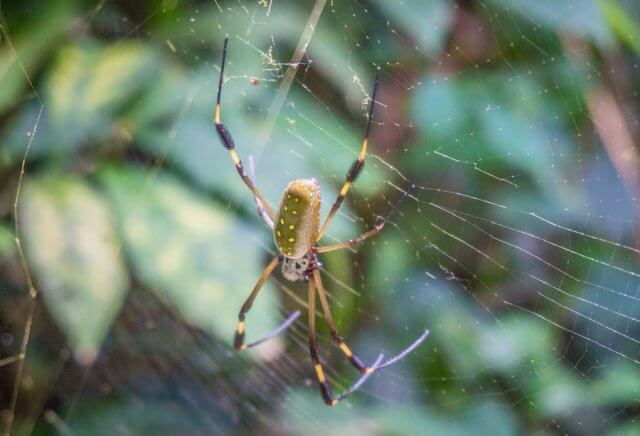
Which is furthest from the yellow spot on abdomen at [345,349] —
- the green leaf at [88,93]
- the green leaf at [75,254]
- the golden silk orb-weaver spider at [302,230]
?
the green leaf at [88,93]

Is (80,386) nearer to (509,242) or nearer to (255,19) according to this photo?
(255,19)

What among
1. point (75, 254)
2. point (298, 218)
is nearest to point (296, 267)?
point (298, 218)

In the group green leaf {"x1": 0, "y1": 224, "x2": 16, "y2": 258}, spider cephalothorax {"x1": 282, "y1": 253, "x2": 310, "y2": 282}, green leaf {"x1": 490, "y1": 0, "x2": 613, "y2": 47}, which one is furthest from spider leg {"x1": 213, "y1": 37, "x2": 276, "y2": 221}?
green leaf {"x1": 490, "y1": 0, "x2": 613, "y2": 47}

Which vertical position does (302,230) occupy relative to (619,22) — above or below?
below

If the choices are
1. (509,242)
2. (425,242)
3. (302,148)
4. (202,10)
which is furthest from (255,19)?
(509,242)

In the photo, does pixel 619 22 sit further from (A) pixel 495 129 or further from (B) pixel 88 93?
(B) pixel 88 93

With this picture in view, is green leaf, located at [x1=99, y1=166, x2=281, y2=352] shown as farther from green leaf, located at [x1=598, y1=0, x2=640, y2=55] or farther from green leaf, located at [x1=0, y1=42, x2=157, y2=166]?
green leaf, located at [x1=598, y1=0, x2=640, y2=55]
